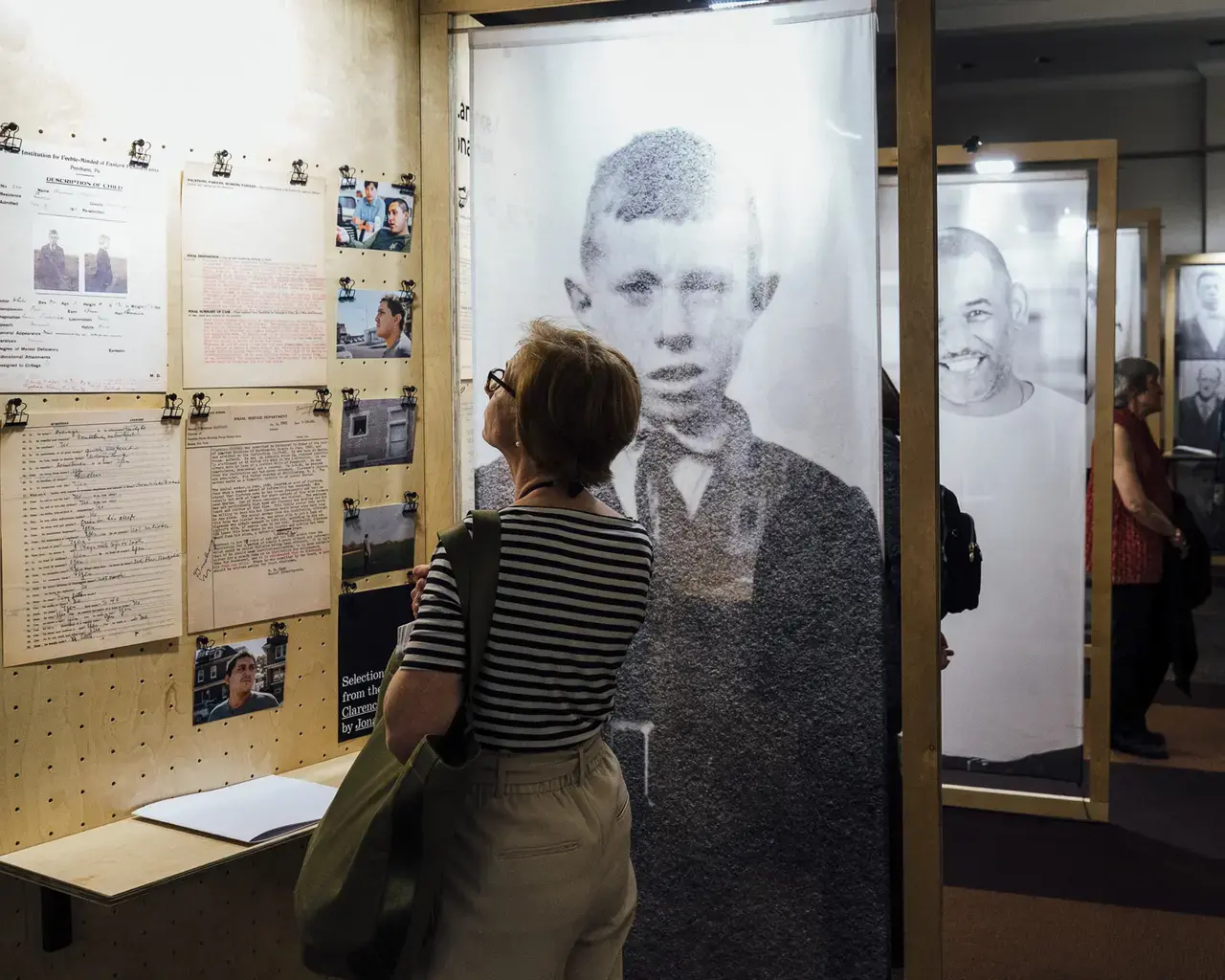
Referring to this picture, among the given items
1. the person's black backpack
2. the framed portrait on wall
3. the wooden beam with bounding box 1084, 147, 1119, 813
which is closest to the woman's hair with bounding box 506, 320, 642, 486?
the person's black backpack

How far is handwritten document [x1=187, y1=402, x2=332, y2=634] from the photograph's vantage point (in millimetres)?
2100

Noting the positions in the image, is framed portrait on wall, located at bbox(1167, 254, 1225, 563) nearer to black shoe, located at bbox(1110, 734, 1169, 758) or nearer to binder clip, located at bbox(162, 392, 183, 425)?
black shoe, located at bbox(1110, 734, 1169, 758)

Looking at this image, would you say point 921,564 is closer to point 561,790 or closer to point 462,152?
point 561,790

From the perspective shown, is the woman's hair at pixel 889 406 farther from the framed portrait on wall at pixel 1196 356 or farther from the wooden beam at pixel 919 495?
the framed portrait on wall at pixel 1196 356

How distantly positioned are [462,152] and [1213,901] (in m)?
2.94

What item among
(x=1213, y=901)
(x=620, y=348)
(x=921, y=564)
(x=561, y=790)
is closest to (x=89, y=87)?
(x=620, y=348)

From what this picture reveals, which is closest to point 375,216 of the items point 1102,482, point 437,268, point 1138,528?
point 437,268

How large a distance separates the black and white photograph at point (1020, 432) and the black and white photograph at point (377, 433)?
2.07 metres

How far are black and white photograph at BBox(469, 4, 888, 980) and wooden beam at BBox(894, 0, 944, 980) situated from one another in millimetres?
80

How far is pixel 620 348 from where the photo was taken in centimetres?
229

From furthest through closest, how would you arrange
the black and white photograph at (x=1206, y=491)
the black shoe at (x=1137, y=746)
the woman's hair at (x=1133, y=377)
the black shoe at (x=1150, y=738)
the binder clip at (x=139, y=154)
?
the black and white photograph at (x=1206, y=491) → the black shoe at (x=1150, y=738) → the black shoe at (x=1137, y=746) → the woman's hair at (x=1133, y=377) → the binder clip at (x=139, y=154)

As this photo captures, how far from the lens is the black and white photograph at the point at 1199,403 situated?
6727mm

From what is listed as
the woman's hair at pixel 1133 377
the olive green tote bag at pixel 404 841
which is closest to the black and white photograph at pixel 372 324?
the olive green tote bag at pixel 404 841

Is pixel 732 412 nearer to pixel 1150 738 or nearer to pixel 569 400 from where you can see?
pixel 569 400
